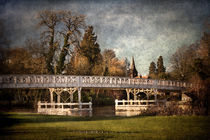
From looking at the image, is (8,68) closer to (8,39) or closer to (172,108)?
(8,39)

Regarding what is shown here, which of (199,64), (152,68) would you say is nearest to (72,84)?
(152,68)

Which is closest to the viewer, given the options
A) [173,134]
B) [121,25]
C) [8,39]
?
[173,134]

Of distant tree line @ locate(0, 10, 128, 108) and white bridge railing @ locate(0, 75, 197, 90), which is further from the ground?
distant tree line @ locate(0, 10, 128, 108)

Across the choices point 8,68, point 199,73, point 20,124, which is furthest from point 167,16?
point 8,68

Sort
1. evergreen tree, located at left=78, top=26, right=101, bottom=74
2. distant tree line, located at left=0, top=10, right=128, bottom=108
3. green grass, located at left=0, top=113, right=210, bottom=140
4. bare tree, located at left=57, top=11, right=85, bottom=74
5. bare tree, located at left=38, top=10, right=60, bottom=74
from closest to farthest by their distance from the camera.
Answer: green grass, located at left=0, top=113, right=210, bottom=140 < bare tree, located at left=38, top=10, right=60, bottom=74 < distant tree line, located at left=0, top=10, right=128, bottom=108 < bare tree, located at left=57, top=11, right=85, bottom=74 < evergreen tree, located at left=78, top=26, right=101, bottom=74

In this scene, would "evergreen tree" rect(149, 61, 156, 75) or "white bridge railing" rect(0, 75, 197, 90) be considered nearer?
"evergreen tree" rect(149, 61, 156, 75)

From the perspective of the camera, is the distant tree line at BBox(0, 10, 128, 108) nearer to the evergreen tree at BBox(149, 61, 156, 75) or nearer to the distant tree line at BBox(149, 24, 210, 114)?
the evergreen tree at BBox(149, 61, 156, 75)

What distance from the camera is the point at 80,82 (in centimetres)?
2158

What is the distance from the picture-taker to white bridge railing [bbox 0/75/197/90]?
1881 cm

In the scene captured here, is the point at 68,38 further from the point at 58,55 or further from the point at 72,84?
the point at 72,84

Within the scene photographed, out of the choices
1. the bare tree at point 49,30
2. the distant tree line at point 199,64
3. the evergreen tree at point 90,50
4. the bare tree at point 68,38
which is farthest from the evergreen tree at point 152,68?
the bare tree at point 49,30

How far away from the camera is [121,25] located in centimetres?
1408

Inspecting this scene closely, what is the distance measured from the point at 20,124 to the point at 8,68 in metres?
7.77

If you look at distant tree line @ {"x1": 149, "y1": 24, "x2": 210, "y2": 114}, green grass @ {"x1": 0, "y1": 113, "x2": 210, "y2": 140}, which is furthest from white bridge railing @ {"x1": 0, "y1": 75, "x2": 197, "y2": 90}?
green grass @ {"x1": 0, "y1": 113, "x2": 210, "y2": 140}
